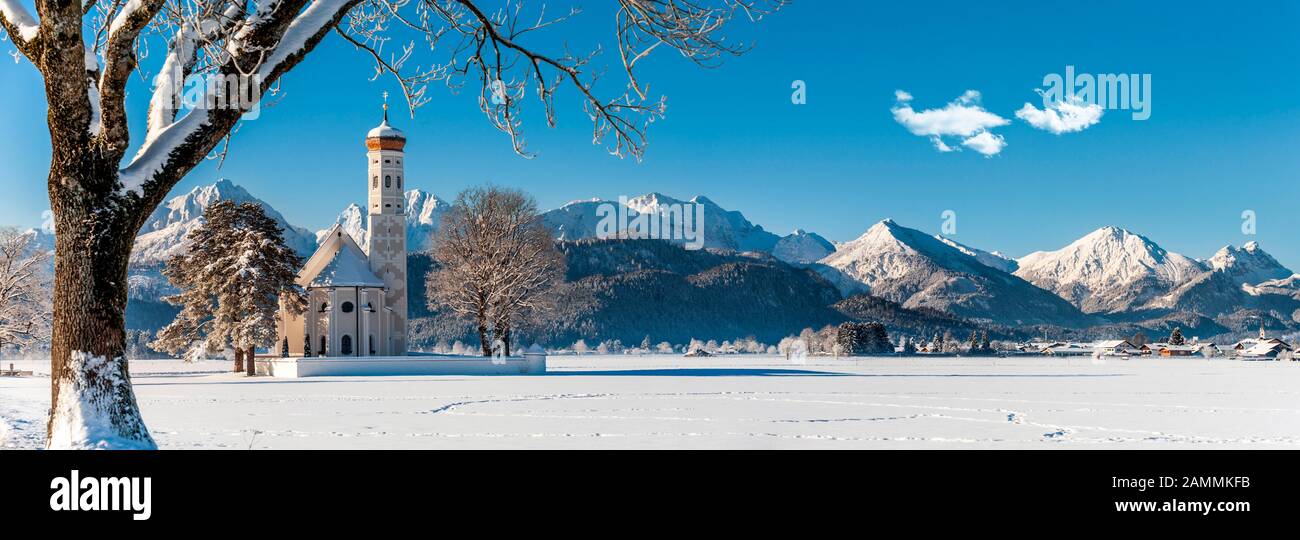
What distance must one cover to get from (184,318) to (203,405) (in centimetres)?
2831

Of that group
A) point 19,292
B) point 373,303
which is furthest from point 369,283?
point 19,292

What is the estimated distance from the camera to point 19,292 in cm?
5378

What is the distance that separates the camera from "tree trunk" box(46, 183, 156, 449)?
1048cm

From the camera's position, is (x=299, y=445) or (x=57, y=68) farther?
(x=299, y=445)

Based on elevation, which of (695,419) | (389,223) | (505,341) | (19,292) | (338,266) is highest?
(389,223)

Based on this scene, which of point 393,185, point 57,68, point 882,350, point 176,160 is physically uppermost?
point 393,185

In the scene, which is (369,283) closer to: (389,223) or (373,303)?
(373,303)

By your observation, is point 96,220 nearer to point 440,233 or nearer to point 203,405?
point 203,405

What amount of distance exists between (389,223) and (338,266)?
448cm

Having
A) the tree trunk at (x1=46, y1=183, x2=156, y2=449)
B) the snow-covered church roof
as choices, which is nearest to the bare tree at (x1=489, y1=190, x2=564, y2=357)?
the snow-covered church roof

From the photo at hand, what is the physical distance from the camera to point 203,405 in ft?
78.8
